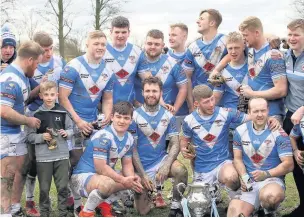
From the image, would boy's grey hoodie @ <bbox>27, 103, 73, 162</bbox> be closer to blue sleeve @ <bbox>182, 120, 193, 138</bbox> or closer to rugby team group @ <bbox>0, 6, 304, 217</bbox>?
rugby team group @ <bbox>0, 6, 304, 217</bbox>

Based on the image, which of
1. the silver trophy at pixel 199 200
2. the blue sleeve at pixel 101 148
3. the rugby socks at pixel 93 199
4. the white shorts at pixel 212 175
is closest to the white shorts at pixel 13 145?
the blue sleeve at pixel 101 148

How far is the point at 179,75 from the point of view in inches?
267

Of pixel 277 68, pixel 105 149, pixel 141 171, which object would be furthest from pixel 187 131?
pixel 277 68

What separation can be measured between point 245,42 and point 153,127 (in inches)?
64.4

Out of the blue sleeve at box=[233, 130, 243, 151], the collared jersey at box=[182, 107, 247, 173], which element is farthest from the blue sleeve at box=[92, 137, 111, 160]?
the blue sleeve at box=[233, 130, 243, 151]

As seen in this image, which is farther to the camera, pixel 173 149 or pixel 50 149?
pixel 173 149

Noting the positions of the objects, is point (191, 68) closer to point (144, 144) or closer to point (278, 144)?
point (144, 144)

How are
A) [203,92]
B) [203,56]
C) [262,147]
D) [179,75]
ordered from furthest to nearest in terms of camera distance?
1. [203,56]
2. [179,75]
3. [203,92]
4. [262,147]

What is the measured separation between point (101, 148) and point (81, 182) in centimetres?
48

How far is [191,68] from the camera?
23.2 feet

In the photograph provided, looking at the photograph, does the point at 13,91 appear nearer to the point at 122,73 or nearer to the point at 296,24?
the point at 122,73

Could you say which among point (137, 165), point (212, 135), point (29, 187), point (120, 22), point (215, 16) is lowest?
point (29, 187)

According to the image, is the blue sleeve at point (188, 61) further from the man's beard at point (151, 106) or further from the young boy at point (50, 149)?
the young boy at point (50, 149)

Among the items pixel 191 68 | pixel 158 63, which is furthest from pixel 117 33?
pixel 191 68
